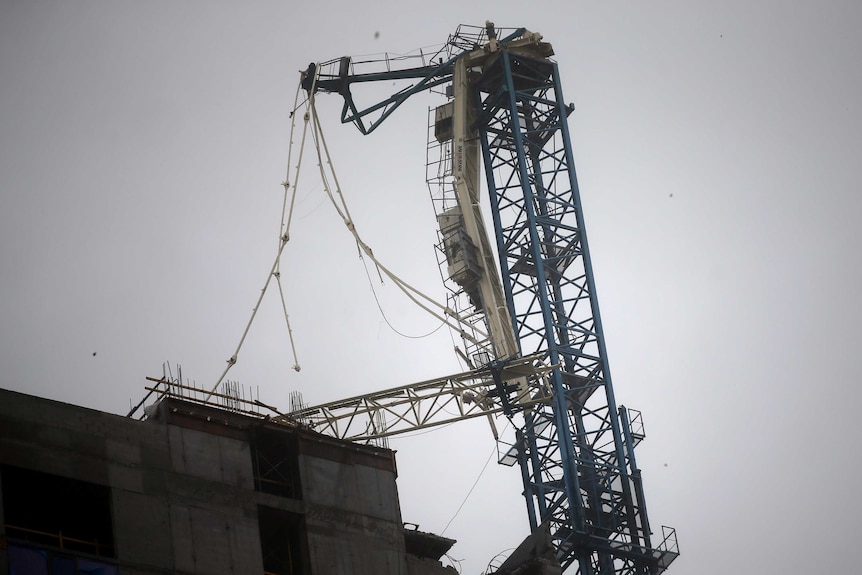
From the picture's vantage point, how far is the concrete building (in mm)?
53906

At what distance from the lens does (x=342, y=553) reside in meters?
59.7

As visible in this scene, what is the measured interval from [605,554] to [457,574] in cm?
1146

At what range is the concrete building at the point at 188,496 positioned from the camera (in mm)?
53906

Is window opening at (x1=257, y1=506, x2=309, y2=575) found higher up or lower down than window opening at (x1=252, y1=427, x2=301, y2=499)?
lower down

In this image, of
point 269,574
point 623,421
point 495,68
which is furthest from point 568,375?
point 269,574

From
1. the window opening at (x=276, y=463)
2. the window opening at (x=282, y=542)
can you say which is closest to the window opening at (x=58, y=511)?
the window opening at (x=282, y=542)

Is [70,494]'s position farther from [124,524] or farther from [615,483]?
[615,483]

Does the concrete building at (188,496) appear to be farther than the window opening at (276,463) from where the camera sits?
No

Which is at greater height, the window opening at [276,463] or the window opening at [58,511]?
the window opening at [276,463]

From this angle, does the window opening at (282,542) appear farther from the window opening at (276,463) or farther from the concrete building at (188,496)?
the window opening at (276,463)

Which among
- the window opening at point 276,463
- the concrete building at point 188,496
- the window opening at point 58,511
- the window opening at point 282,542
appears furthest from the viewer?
the window opening at point 276,463

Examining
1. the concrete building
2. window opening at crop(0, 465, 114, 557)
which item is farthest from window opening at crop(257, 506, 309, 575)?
window opening at crop(0, 465, 114, 557)

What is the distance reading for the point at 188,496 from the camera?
186ft

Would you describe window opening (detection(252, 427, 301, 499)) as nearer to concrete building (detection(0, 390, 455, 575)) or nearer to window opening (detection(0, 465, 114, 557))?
concrete building (detection(0, 390, 455, 575))
